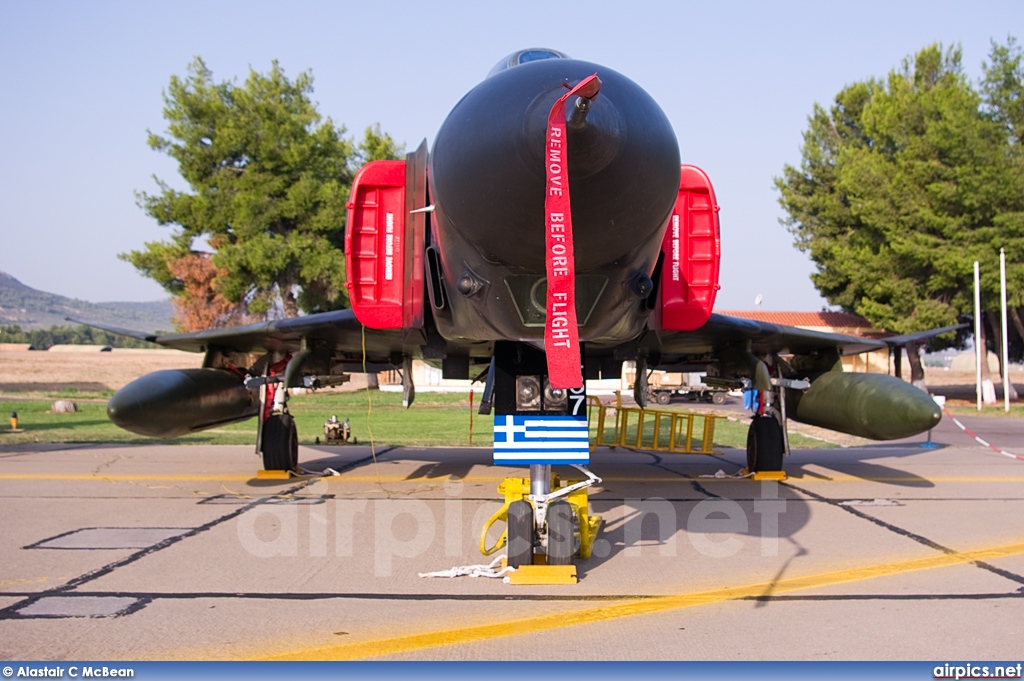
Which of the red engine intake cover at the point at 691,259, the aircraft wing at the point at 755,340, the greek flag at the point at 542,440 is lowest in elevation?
the greek flag at the point at 542,440

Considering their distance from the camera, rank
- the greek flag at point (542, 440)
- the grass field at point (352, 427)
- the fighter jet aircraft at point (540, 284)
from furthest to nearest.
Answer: the grass field at point (352, 427)
the greek flag at point (542, 440)
the fighter jet aircraft at point (540, 284)

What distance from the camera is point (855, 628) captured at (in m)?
4.49

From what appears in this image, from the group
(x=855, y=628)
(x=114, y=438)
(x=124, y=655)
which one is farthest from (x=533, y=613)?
(x=114, y=438)

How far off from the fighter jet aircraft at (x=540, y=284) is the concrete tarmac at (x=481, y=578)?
98 cm

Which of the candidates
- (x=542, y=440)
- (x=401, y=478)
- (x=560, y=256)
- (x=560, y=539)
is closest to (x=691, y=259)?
(x=542, y=440)

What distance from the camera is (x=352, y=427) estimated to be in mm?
20516

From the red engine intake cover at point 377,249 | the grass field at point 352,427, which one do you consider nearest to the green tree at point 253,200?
the grass field at point 352,427

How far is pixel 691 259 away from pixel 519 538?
222cm

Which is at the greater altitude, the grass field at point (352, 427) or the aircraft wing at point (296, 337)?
the aircraft wing at point (296, 337)

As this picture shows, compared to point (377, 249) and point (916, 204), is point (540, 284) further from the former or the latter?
point (916, 204)

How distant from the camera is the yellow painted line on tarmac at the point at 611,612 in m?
4.12

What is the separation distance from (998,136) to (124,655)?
35.7 meters

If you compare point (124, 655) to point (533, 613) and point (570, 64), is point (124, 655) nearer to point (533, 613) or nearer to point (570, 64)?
point (533, 613)

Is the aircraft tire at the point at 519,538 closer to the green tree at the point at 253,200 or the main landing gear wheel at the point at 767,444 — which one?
the main landing gear wheel at the point at 767,444
